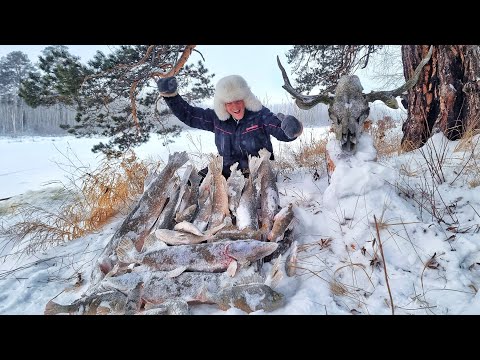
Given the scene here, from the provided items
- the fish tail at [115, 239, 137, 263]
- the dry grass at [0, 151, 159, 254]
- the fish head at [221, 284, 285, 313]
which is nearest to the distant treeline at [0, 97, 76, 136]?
the dry grass at [0, 151, 159, 254]

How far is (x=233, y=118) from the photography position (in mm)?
3689

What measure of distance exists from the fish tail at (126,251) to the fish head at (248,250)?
0.73 metres

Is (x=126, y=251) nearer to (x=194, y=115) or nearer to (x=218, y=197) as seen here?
(x=218, y=197)

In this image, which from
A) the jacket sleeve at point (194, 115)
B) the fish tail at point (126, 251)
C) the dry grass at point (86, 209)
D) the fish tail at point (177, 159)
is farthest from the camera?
the jacket sleeve at point (194, 115)

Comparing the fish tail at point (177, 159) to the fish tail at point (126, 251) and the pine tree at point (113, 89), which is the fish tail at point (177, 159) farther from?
the pine tree at point (113, 89)

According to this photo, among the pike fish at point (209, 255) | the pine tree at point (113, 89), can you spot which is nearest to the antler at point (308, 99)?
the pike fish at point (209, 255)

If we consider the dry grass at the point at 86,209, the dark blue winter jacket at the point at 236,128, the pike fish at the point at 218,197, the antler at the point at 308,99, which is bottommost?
the dry grass at the point at 86,209

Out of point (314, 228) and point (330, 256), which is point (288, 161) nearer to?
point (314, 228)

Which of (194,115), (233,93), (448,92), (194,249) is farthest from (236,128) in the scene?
(448,92)

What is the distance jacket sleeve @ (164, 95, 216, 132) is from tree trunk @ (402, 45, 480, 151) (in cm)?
252

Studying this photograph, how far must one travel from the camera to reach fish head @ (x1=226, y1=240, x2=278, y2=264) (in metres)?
1.87

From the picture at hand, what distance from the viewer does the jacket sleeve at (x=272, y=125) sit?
3.44 metres

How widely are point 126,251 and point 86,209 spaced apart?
202 cm

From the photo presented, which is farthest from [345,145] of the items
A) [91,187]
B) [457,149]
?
[91,187]
